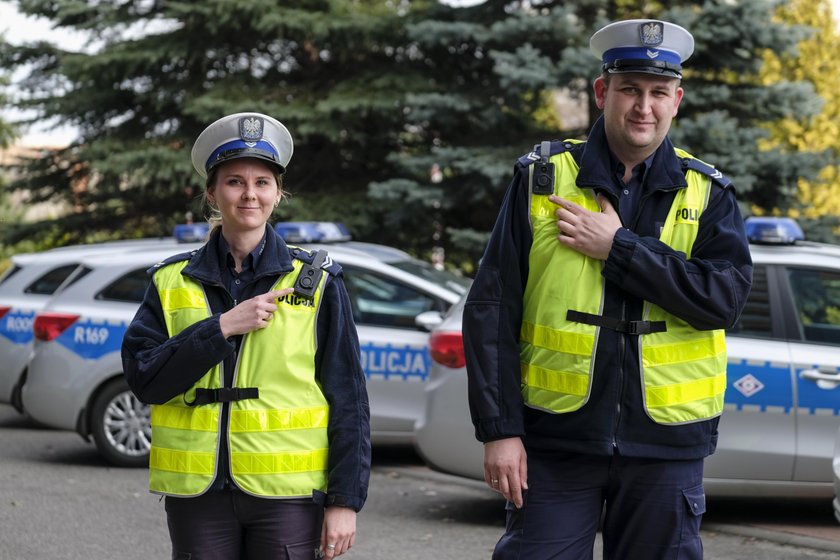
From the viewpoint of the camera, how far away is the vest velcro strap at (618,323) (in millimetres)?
3262

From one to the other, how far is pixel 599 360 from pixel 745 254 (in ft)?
1.65

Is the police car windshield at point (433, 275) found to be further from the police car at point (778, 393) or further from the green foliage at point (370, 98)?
the green foliage at point (370, 98)

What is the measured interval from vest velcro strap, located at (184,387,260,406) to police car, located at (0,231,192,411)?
25.1 ft

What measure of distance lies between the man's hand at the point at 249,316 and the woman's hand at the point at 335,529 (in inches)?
19.9

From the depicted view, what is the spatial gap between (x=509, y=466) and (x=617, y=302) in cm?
52

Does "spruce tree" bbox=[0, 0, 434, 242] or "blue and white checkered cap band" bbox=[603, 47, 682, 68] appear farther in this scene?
"spruce tree" bbox=[0, 0, 434, 242]

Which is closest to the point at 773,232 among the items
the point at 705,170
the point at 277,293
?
the point at 705,170

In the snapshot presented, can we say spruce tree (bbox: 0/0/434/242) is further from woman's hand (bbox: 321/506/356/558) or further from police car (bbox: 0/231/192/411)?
woman's hand (bbox: 321/506/356/558)

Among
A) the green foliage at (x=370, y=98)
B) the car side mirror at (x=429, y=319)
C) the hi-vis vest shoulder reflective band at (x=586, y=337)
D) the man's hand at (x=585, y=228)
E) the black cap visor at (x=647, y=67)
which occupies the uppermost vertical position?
the green foliage at (x=370, y=98)

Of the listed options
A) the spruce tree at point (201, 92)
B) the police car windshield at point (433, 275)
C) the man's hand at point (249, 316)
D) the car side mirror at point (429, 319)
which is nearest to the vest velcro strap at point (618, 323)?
the man's hand at point (249, 316)

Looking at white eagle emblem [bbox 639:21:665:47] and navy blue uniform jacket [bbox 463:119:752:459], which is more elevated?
white eagle emblem [bbox 639:21:665:47]

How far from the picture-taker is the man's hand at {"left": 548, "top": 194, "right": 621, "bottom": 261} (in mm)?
3244

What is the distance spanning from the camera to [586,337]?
3264mm

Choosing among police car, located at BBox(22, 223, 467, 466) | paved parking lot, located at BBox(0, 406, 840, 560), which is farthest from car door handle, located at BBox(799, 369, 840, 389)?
police car, located at BBox(22, 223, 467, 466)
